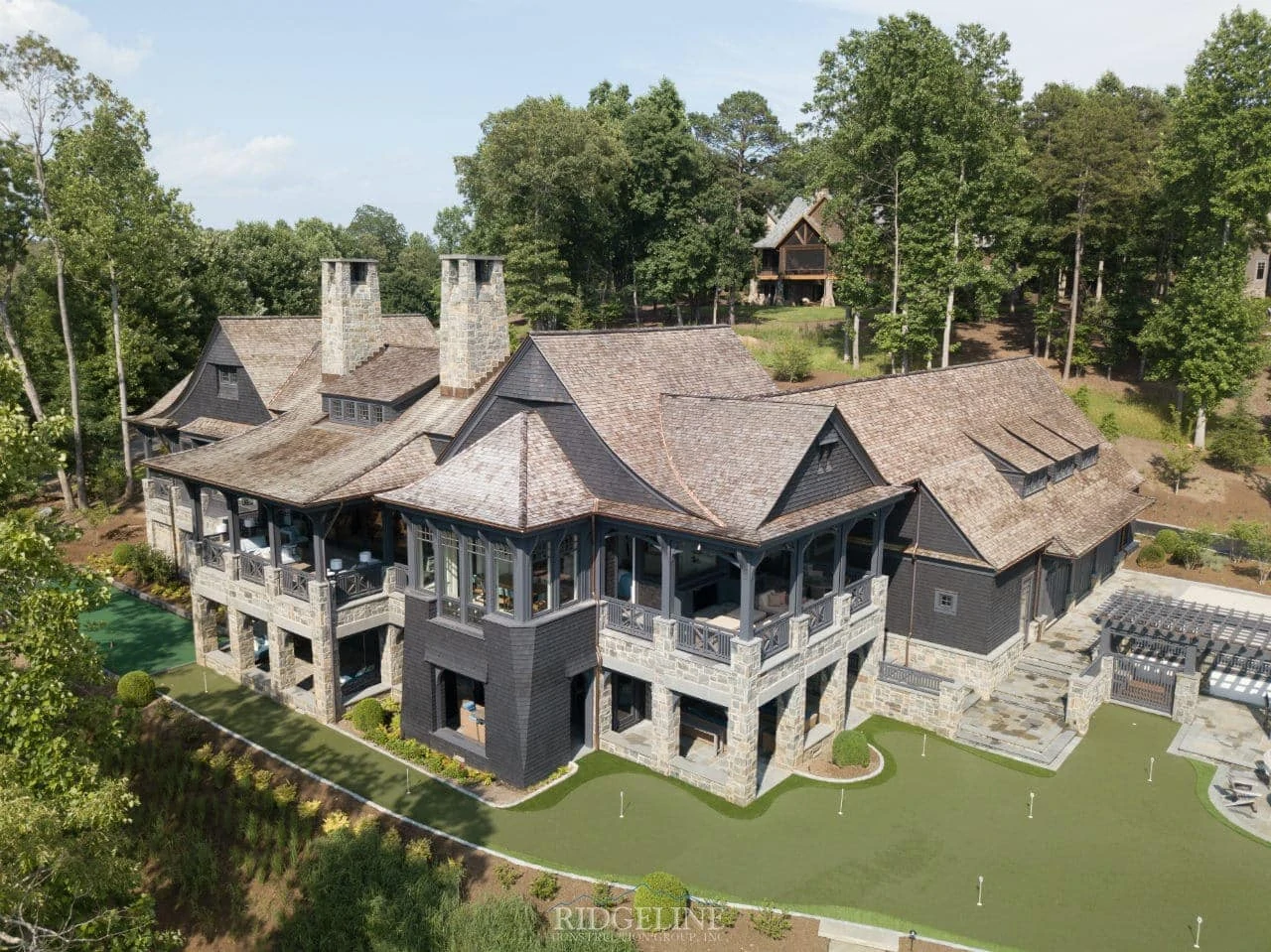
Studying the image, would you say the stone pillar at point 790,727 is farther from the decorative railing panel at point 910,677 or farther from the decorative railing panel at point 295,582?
the decorative railing panel at point 295,582

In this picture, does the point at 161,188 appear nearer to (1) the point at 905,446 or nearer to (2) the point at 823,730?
(1) the point at 905,446

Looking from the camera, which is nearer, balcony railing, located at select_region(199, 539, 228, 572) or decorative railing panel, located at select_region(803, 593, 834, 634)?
decorative railing panel, located at select_region(803, 593, 834, 634)

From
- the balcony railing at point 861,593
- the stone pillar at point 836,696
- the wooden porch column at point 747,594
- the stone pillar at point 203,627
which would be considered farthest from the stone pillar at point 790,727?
the stone pillar at point 203,627

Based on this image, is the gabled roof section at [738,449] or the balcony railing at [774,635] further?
the balcony railing at [774,635]

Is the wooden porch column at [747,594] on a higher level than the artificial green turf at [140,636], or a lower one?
higher

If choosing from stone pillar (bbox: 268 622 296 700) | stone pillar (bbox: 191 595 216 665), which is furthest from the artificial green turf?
stone pillar (bbox: 268 622 296 700)

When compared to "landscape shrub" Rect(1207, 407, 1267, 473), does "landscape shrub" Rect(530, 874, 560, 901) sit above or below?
below

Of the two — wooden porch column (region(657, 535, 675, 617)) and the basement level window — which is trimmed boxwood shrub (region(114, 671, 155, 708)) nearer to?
the basement level window
